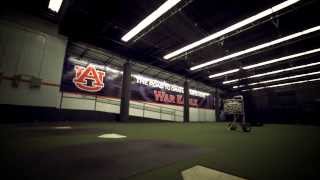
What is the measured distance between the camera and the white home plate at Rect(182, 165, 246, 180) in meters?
1.03

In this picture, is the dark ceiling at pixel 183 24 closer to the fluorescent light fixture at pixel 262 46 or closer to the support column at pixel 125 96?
the fluorescent light fixture at pixel 262 46

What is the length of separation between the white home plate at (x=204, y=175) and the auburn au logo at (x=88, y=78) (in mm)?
9011

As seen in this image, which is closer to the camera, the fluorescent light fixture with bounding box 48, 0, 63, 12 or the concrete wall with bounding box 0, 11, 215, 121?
the fluorescent light fixture with bounding box 48, 0, 63, 12

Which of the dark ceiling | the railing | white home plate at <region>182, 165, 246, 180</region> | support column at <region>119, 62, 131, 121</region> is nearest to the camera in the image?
white home plate at <region>182, 165, 246, 180</region>

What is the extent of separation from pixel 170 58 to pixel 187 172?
8208mm

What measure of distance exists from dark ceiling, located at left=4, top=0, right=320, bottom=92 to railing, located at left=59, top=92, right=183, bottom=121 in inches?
126

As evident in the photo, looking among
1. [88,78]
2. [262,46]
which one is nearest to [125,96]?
[88,78]

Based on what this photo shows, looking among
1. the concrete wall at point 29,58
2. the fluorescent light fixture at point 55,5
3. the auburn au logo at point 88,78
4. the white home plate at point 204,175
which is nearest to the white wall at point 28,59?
the concrete wall at point 29,58

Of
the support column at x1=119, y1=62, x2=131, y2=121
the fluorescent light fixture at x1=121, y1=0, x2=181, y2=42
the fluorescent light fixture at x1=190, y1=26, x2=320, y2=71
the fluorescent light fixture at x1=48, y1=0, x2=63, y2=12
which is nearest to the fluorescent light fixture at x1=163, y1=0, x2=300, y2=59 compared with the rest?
the fluorescent light fixture at x1=190, y1=26, x2=320, y2=71

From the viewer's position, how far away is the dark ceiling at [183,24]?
487 cm

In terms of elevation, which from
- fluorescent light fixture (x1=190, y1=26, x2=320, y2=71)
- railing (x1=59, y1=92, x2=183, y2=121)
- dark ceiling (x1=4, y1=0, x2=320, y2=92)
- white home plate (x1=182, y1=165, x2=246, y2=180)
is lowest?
white home plate (x1=182, y1=165, x2=246, y2=180)

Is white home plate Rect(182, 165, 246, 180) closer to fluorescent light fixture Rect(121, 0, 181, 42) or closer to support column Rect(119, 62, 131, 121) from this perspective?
fluorescent light fixture Rect(121, 0, 181, 42)

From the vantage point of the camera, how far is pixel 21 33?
5.75 meters

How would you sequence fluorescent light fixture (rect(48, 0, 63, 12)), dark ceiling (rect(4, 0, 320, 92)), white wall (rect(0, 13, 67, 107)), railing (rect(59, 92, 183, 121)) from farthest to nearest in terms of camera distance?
1. railing (rect(59, 92, 183, 121))
2. white wall (rect(0, 13, 67, 107))
3. fluorescent light fixture (rect(48, 0, 63, 12))
4. dark ceiling (rect(4, 0, 320, 92))
